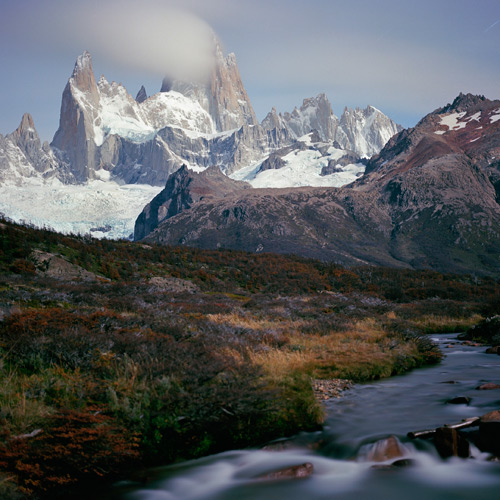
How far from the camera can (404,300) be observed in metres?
62.0

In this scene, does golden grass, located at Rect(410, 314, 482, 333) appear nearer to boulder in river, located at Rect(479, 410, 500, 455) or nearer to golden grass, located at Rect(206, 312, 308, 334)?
golden grass, located at Rect(206, 312, 308, 334)

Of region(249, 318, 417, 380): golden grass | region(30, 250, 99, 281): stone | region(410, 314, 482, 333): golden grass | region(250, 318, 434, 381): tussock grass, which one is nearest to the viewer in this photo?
region(249, 318, 417, 380): golden grass

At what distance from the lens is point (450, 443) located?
386 inches

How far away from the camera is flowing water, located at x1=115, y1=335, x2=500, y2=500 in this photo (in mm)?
8473

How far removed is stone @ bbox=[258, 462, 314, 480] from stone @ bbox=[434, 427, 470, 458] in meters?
3.00

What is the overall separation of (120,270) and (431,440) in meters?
54.3

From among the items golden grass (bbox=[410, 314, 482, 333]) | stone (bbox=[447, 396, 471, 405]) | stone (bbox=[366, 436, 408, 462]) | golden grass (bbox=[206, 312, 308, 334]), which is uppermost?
golden grass (bbox=[206, 312, 308, 334])

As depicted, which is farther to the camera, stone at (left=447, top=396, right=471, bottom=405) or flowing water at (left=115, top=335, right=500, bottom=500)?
stone at (left=447, top=396, right=471, bottom=405)

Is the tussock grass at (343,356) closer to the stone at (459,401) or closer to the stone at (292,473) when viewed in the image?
the stone at (292,473)

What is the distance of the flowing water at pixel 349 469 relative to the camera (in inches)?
334

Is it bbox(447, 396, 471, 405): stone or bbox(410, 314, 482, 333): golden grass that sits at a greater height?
bbox(447, 396, 471, 405): stone

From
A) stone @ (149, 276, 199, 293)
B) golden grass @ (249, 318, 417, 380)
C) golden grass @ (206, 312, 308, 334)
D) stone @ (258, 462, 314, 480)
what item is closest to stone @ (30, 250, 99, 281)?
stone @ (149, 276, 199, 293)

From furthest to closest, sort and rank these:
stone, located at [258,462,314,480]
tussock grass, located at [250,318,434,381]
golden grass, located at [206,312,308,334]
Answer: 1. golden grass, located at [206,312,308,334]
2. tussock grass, located at [250,318,434,381]
3. stone, located at [258,462,314,480]

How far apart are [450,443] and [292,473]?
360cm
